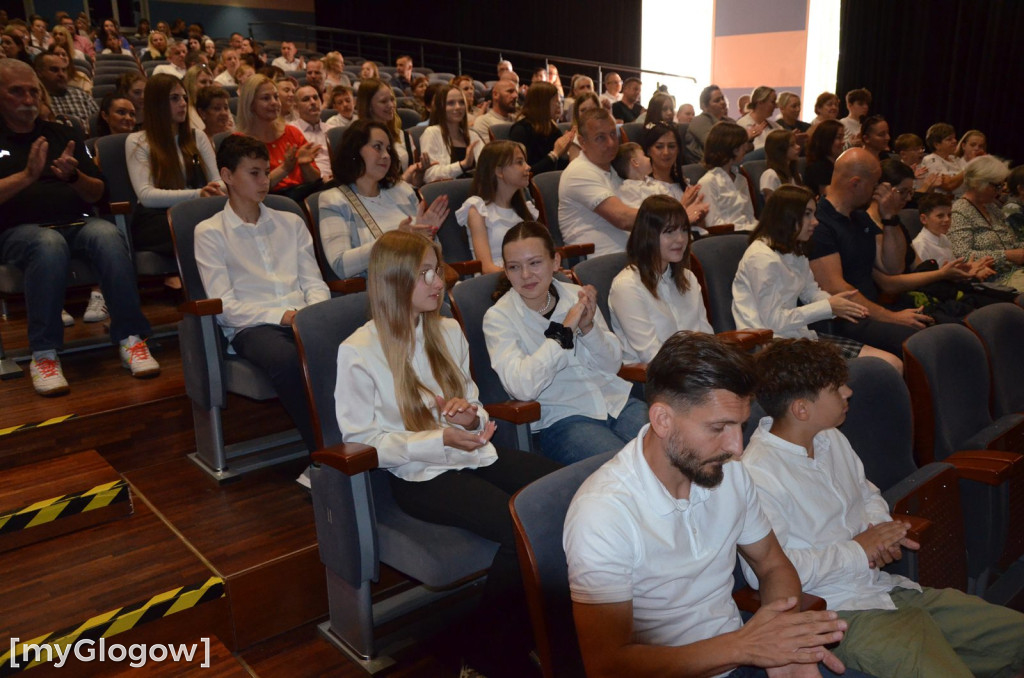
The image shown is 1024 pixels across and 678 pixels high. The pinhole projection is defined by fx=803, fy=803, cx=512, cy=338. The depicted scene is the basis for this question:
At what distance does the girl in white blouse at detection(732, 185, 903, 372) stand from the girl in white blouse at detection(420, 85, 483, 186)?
1835 millimetres

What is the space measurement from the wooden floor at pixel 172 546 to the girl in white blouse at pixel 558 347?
0.68 meters

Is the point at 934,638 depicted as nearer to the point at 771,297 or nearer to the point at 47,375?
the point at 771,297

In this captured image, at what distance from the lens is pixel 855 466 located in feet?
6.26

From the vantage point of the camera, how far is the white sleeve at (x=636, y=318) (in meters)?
2.57

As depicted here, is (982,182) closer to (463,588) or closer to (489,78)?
(463,588)

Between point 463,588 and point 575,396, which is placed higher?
point 575,396

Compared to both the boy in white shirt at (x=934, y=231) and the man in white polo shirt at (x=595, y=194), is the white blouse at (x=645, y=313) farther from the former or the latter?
the boy in white shirt at (x=934, y=231)

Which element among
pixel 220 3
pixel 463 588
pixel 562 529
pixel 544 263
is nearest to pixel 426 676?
pixel 463 588

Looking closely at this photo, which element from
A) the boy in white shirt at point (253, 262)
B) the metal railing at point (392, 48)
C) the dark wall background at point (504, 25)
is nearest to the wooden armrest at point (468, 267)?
the boy in white shirt at point (253, 262)

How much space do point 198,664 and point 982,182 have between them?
4089 millimetres

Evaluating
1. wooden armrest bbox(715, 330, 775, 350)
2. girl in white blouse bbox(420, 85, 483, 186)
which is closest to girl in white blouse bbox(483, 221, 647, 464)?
wooden armrest bbox(715, 330, 775, 350)

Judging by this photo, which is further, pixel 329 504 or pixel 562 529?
pixel 329 504

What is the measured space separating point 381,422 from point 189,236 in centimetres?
124

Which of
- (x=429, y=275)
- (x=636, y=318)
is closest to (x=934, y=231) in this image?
(x=636, y=318)
